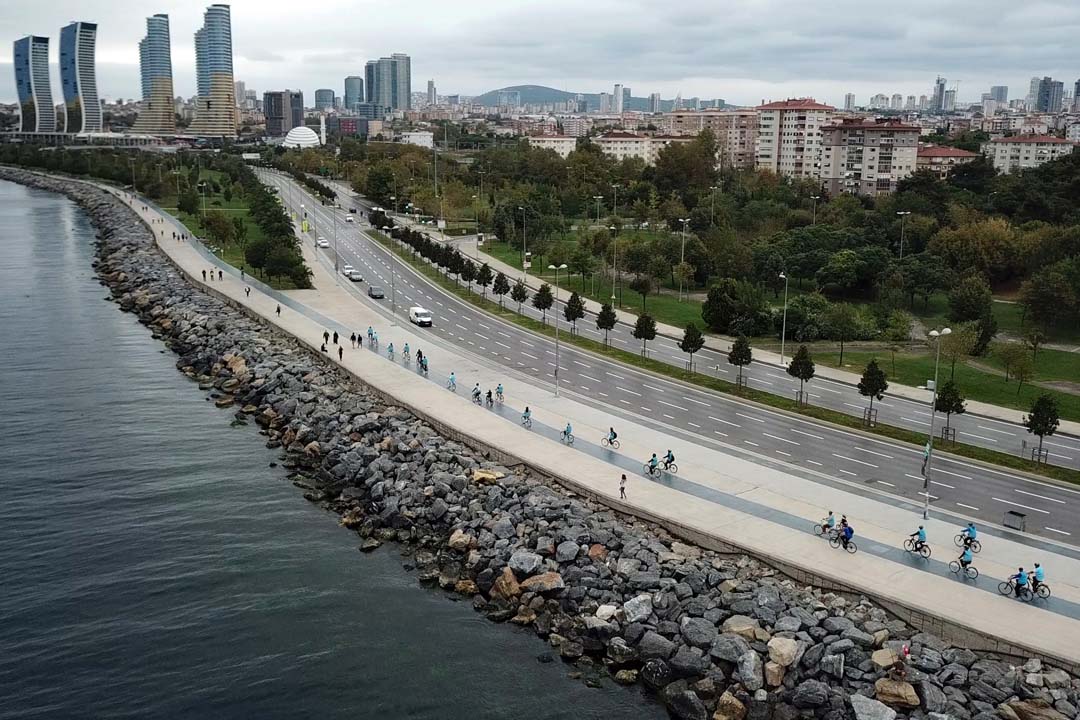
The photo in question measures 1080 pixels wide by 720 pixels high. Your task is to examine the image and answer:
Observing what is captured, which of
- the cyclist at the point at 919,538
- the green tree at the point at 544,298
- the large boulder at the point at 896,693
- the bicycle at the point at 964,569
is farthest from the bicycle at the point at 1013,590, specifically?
the green tree at the point at 544,298

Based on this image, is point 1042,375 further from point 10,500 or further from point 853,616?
point 10,500

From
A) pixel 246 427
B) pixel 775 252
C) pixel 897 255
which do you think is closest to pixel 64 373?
pixel 246 427

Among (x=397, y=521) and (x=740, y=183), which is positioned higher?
(x=740, y=183)

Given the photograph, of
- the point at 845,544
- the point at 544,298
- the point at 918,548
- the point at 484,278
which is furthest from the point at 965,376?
the point at 484,278

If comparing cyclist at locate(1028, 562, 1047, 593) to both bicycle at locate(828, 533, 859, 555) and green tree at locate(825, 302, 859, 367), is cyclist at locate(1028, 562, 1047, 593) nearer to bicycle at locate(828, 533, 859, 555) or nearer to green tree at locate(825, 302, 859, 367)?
bicycle at locate(828, 533, 859, 555)

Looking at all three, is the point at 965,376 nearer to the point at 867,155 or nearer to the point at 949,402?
the point at 949,402

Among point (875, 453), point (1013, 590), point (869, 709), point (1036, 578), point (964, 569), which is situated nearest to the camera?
point (869, 709)

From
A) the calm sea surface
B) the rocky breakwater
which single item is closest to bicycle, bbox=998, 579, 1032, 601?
the rocky breakwater

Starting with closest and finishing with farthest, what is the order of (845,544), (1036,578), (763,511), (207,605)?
(1036,578)
(845,544)
(207,605)
(763,511)
